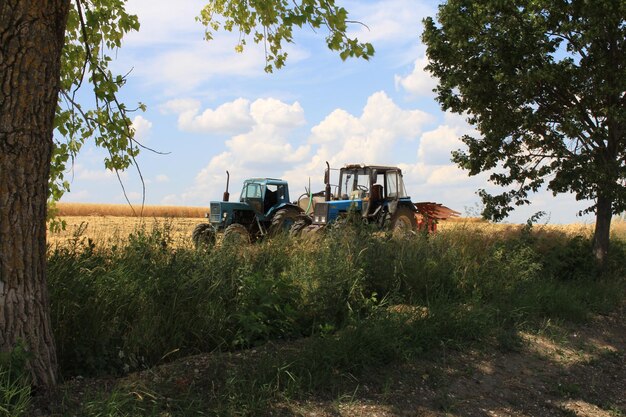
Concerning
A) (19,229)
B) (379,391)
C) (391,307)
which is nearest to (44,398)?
(19,229)

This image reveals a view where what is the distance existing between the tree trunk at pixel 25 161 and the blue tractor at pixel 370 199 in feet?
35.9

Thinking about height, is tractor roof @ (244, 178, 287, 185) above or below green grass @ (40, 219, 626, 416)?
above

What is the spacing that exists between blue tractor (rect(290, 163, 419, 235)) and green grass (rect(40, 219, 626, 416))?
6212mm

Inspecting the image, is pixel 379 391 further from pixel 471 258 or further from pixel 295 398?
pixel 471 258

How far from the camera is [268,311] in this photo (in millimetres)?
5984

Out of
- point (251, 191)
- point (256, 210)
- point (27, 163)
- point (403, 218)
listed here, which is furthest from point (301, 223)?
point (27, 163)

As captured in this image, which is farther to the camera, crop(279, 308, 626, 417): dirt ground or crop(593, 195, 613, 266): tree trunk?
crop(593, 195, 613, 266): tree trunk

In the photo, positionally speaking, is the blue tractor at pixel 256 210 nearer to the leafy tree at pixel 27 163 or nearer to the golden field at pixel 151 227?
the golden field at pixel 151 227

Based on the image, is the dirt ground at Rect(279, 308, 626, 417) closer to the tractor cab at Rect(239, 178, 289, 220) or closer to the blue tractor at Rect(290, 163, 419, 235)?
the blue tractor at Rect(290, 163, 419, 235)

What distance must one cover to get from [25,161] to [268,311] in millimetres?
2817

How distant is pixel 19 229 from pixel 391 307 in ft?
14.0

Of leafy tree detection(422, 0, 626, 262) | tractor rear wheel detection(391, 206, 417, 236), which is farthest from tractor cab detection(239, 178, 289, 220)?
leafy tree detection(422, 0, 626, 262)

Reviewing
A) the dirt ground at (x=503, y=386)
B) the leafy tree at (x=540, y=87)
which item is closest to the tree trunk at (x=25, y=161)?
the dirt ground at (x=503, y=386)

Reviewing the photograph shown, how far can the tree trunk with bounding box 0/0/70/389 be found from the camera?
4031mm
